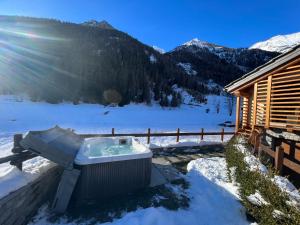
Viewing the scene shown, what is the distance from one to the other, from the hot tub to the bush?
2401 millimetres

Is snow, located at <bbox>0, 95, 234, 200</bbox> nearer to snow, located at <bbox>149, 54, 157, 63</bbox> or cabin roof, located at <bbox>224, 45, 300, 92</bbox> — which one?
cabin roof, located at <bbox>224, 45, 300, 92</bbox>

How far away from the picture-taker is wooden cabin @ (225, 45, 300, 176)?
21.2 feet

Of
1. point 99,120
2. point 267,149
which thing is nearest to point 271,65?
point 267,149

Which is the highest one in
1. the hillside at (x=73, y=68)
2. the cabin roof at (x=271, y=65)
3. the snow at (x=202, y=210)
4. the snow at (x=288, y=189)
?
the hillside at (x=73, y=68)

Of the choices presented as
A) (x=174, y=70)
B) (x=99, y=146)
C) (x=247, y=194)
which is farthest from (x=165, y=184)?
(x=174, y=70)

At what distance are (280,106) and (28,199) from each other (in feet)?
25.1

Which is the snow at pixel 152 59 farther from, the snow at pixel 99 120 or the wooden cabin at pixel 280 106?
the wooden cabin at pixel 280 106

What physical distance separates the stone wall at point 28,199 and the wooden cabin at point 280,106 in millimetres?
5672

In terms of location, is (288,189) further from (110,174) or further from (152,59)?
(152,59)

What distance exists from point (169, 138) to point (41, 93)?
21342mm

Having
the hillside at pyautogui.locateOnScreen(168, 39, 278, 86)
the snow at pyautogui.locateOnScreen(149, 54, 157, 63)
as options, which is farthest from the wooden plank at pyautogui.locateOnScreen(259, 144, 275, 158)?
the hillside at pyautogui.locateOnScreen(168, 39, 278, 86)

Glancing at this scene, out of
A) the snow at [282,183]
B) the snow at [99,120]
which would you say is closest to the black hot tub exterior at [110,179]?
the snow at [282,183]

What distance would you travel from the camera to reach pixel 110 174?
5242mm

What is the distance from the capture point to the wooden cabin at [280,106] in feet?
21.2
